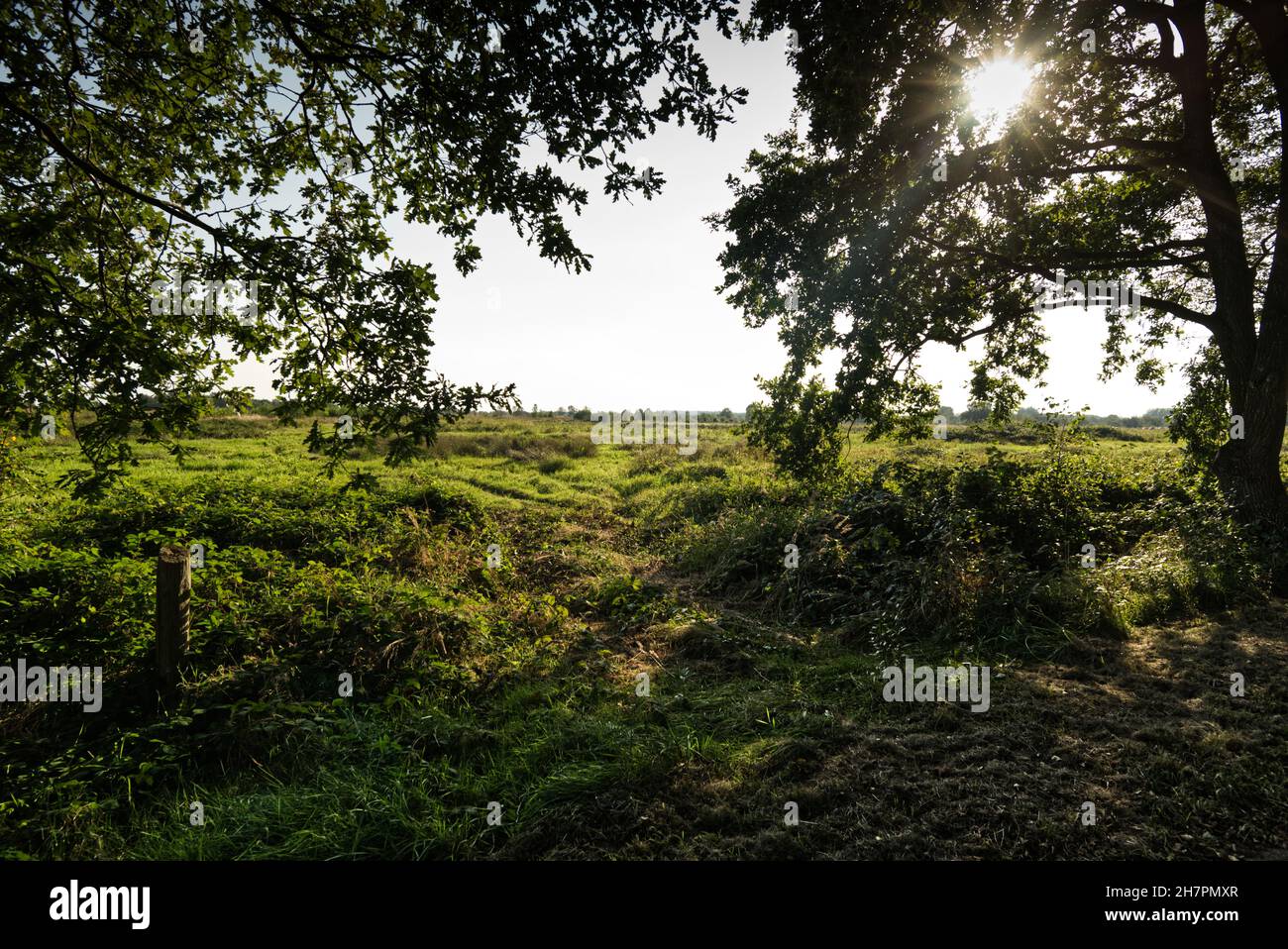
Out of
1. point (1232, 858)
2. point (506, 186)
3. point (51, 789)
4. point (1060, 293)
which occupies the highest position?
point (1060, 293)

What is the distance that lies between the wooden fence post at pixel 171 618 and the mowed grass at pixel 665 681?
20cm

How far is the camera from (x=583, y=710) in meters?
5.23

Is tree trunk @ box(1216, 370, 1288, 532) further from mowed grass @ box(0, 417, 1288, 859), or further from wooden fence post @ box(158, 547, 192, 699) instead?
wooden fence post @ box(158, 547, 192, 699)

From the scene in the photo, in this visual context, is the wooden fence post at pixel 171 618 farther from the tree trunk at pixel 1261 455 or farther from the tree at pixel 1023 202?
the tree trunk at pixel 1261 455

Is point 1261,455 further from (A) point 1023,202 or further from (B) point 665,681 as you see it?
(B) point 665,681

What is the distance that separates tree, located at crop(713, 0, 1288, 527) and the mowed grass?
217 cm

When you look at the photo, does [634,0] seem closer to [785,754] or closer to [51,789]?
[785,754]

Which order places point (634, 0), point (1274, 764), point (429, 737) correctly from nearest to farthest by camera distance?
1. point (1274, 764)
2. point (634, 0)
3. point (429, 737)

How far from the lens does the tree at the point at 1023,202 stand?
7.96 m

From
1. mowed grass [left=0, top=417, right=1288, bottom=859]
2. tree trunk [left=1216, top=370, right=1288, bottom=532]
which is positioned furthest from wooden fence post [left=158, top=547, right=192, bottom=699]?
tree trunk [left=1216, top=370, right=1288, bottom=532]

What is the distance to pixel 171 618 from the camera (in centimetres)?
533

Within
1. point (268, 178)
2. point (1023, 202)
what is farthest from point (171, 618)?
point (1023, 202)
